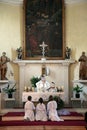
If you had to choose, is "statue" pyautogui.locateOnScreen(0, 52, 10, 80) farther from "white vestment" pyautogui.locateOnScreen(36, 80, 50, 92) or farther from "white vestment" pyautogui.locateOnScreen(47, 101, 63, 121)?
"white vestment" pyautogui.locateOnScreen(47, 101, 63, 121)

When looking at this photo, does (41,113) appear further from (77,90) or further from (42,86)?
(77,90)

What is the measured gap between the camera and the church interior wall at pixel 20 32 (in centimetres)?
1689

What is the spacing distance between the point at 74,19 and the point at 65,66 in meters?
2.67

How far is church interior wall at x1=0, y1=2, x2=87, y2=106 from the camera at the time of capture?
1689 centimetres

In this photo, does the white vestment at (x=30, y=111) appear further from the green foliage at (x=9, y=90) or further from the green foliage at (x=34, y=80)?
the green foliage at (x=9, y=90)

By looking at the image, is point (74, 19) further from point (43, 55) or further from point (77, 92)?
point (77, 92)

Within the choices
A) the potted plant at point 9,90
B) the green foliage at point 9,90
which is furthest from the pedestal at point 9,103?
the green foliage at point 9,90

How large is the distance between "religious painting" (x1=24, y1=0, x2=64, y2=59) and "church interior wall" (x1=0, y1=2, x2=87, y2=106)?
1.27 ft

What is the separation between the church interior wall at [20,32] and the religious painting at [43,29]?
39 cm

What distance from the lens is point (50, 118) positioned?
39.3 ft

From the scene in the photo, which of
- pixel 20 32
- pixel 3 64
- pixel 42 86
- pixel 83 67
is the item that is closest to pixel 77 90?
pixel 83 67

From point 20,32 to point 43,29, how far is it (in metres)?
1.28

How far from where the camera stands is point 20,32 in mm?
17016

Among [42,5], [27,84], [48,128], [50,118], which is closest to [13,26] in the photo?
[42,5]
